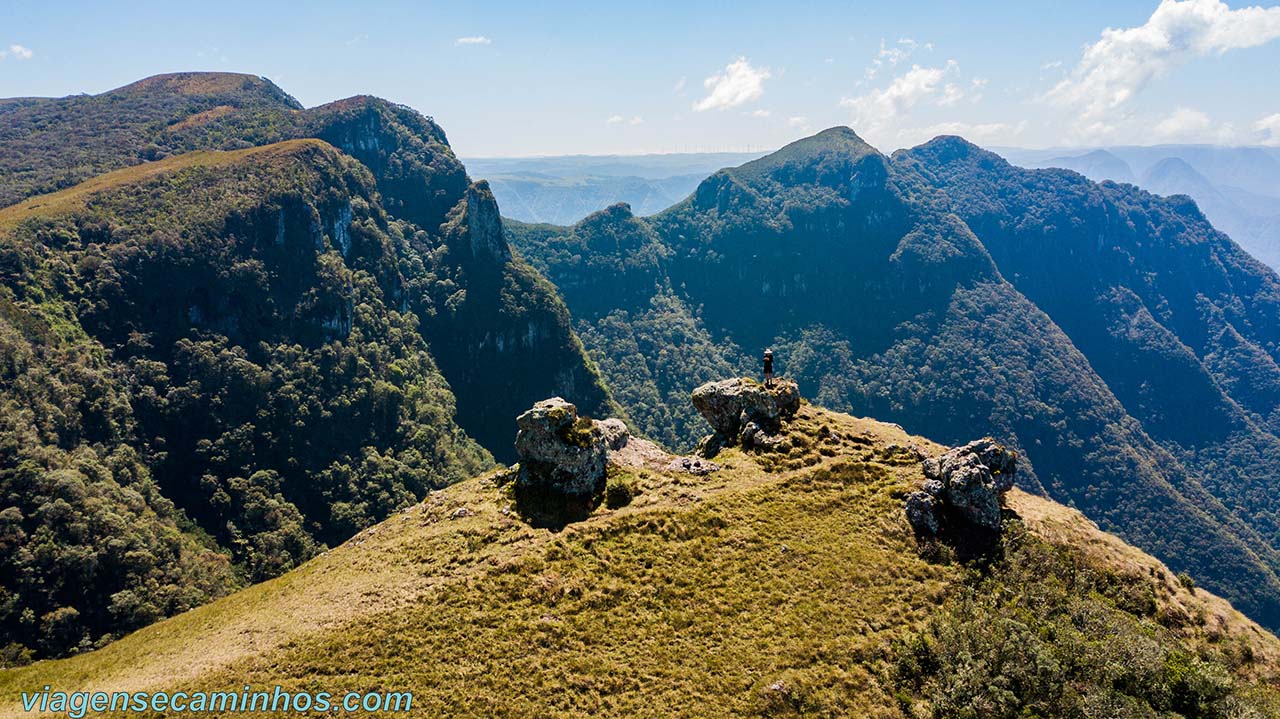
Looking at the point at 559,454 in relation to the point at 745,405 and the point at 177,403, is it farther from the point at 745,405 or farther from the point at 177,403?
the point at 177,403

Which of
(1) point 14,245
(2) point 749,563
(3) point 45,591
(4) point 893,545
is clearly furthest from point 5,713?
(1) point 14,245

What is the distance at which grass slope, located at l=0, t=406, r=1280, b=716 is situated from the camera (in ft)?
91.4

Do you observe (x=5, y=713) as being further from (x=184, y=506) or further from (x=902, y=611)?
(x=184, y=506)

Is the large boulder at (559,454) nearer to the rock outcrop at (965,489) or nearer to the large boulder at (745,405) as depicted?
the large boulder at (745,405)

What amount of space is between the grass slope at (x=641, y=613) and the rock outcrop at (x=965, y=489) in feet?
5.29

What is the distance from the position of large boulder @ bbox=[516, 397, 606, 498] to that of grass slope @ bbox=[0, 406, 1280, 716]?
11.2 ft

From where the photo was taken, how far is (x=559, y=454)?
43.3m

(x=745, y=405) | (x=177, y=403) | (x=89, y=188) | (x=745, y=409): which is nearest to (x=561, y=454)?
(x=745, y=409)

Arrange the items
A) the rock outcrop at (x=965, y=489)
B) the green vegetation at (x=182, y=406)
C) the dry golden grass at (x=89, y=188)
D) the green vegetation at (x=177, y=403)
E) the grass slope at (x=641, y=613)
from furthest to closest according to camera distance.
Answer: the dry golden grass at (x=89, y=188)
the green vegetation at (x=182, y=406)
the green vegetation at (x=177, y=403)
the rock outcrop at (x=965, y=489)
the grass slope at (x=641, y=613)

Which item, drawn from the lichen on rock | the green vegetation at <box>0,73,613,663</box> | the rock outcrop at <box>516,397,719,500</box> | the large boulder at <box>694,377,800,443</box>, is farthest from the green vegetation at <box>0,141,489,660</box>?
the large boulder at <box>694,377,800,443</box>

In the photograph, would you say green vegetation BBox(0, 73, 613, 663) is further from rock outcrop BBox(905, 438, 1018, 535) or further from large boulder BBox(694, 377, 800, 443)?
rock outcrop BBox(905, 438, 1018, 535)

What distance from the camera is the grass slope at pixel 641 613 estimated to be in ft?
91.4

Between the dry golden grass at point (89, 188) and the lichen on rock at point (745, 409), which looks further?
the dry golden grass at point (89, 188)

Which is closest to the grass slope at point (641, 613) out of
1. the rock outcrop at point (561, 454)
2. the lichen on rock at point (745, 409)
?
the rock outcrop at point (561, 454)
